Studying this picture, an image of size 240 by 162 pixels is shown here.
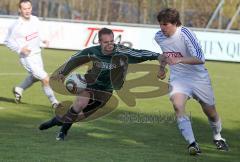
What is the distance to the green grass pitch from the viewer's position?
928 cm

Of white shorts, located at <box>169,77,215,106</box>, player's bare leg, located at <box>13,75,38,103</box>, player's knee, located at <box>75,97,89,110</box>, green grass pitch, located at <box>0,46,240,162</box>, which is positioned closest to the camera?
green grass pitch, located at <box>0,46,240,162</box>

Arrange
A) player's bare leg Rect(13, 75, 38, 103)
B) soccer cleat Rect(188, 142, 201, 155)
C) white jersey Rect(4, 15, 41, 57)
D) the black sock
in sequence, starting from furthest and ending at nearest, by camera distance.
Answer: player's bare leg Rect(13, 75, 38, 103) → white jersey Rect(4, 15, 41, 57) → the black sock → soccer cleat Rect(188, 142, 201, 155)

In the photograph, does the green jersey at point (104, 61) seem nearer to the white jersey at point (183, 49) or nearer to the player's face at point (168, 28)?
the white jersey at point (183, 49)

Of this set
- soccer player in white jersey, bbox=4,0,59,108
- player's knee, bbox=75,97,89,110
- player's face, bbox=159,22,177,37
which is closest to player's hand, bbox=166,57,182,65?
A: player's face, bbox=159,22,177,37

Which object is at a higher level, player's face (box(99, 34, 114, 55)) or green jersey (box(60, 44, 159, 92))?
player's face (box(99, 34, 114, 55))

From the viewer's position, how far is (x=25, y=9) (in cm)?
1384

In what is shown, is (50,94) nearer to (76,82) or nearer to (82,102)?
(76,82)

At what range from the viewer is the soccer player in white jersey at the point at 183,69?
9.63 m

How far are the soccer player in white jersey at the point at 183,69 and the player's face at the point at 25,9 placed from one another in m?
4.24

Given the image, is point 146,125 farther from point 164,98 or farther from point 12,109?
point 164,98

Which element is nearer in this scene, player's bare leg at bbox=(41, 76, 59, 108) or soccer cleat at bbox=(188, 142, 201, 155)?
soccer cleat at bbox=(188, 142, 201, 155)

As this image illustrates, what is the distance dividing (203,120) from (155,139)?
267 centimetres

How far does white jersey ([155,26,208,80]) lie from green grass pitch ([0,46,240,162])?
1.04 metres

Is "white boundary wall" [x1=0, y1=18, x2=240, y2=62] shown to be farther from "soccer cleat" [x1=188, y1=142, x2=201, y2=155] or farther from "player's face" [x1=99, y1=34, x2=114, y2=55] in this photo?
"soccer cleat" [x1=188, y1=142, x2=201, y2=155]
